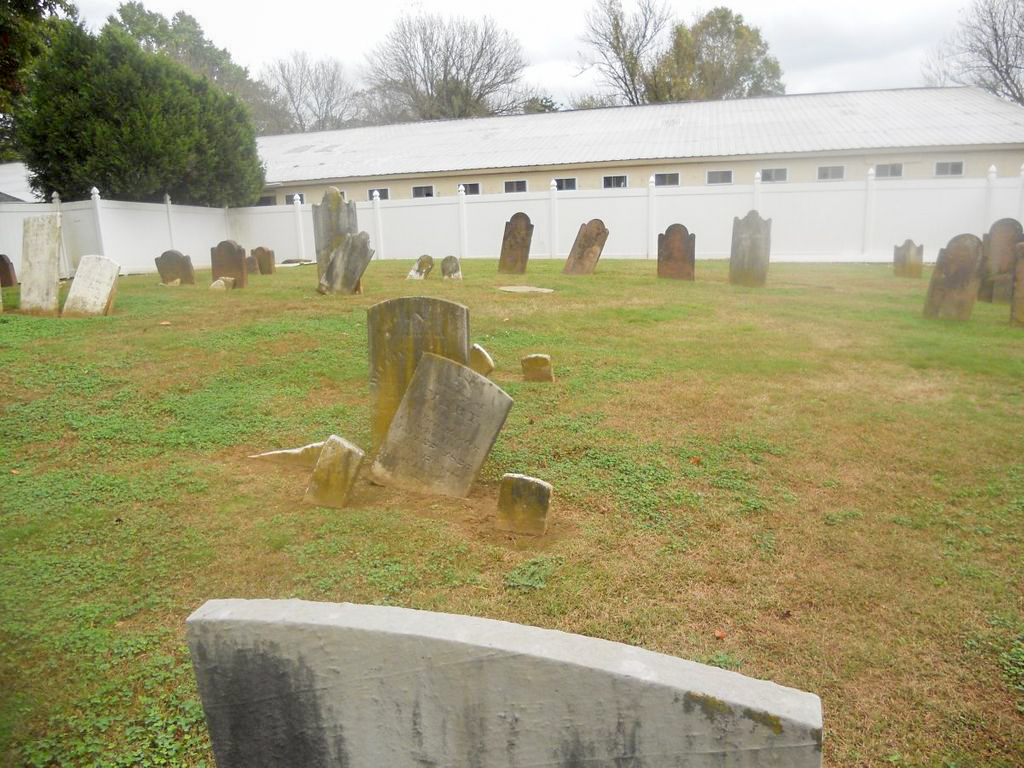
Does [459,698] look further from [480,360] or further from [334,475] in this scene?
[480,360]

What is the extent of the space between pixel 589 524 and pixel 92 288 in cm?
810

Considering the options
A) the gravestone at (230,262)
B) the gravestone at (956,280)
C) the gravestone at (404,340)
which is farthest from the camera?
the gravestone at (230,262)

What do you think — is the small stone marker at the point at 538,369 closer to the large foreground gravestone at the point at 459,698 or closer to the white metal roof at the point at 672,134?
the large foreground gravestone at the point at 459,698

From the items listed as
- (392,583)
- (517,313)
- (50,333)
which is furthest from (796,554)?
(50,333)

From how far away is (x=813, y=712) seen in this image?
4.35 feet

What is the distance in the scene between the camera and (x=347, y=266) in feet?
35.7

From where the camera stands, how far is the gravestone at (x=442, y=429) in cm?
434

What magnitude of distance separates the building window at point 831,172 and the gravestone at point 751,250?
12557 millimetres

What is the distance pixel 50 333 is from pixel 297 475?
205 inches

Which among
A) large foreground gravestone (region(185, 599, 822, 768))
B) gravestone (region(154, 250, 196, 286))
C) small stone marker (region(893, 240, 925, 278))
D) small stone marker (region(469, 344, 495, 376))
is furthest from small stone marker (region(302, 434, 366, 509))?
small stone marker (region(893, 240, 925, 278))

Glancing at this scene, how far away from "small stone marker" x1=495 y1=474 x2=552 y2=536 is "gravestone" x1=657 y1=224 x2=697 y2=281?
31.6 feet

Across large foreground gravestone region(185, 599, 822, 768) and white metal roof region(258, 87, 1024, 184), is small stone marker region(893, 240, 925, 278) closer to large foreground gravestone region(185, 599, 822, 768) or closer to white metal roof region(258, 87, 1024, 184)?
white metal roof region(258, 87, 1024, 184)

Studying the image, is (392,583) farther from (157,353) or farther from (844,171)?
(844,171)

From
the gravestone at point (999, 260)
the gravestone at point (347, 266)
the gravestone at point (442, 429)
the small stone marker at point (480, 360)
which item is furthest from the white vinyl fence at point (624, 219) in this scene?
the gravestone at point (442, 429)
